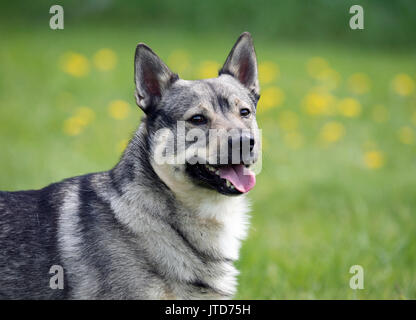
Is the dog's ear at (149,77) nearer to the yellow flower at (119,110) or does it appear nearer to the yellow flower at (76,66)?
the yellow flower at (119,110)

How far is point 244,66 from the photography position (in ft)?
12.9

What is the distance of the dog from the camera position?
310 cm

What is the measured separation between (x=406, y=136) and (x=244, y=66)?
429cm

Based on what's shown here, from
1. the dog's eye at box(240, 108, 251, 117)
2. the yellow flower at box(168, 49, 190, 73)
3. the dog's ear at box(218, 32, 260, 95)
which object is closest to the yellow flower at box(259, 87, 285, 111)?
the yellow flower at box(168, 49, 190, 73)

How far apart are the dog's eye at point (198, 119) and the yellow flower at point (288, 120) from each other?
434cm

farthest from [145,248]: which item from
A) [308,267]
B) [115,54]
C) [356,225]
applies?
[115,54]

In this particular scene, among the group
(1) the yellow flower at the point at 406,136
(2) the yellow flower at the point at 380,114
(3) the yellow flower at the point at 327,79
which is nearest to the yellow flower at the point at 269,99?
(3) the yellow flower at the point at 327,79

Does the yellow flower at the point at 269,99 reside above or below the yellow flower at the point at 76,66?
below

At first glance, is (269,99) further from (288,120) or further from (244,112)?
(244,112)

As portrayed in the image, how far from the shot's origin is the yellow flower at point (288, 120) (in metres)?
7.64

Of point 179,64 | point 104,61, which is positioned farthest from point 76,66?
point 179,64

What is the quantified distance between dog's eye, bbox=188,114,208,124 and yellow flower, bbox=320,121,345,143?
4.19 metres

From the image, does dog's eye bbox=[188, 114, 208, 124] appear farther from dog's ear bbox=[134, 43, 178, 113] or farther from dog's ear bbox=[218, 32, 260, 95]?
dog's ear bbox=[218, 32, 260, 95]

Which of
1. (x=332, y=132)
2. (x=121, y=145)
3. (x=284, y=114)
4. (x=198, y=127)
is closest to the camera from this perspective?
(x=198, y=127)
